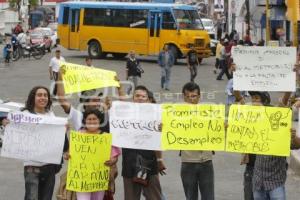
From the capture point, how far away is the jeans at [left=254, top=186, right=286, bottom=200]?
7.26 meters

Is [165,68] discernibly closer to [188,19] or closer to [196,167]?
[188,19]

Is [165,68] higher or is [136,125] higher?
[165,68]

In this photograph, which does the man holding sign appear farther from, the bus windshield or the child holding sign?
the bus windshield

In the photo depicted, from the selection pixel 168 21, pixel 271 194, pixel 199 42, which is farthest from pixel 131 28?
pixel 271 194

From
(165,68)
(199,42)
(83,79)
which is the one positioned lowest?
(83,79)

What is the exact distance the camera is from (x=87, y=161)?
7.22 metres

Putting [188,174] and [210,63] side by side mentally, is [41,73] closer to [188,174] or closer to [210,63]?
[210,63]

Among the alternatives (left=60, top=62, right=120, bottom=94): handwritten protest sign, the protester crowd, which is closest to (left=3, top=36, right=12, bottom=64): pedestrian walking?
(left=60, top=62, right=120, bottom=94): handwritten protest sign

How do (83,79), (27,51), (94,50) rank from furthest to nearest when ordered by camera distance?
(27,51), (94,50), (83,79)

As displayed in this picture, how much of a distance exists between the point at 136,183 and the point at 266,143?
4.78 ft

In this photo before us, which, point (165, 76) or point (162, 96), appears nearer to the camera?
Result: point (162, 96)

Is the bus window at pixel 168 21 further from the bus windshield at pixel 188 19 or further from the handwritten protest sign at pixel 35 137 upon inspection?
the handwritten protest sign at pixel 35 137

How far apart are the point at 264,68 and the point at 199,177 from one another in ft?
5.02

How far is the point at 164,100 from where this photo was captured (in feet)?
73.0
